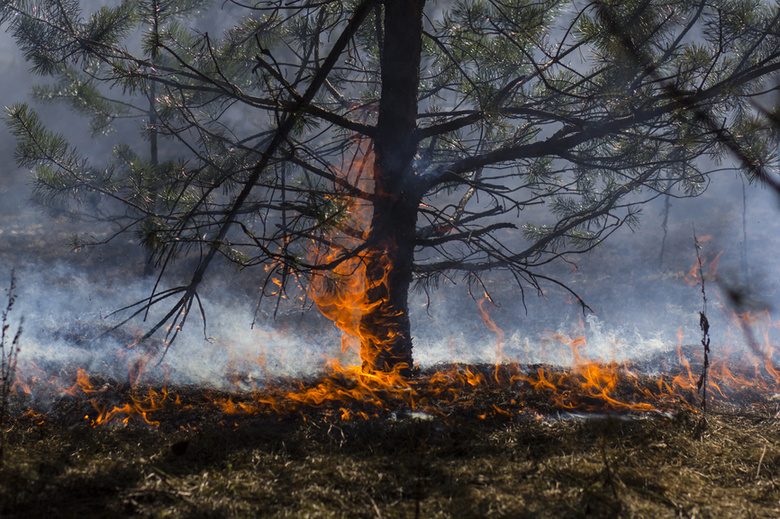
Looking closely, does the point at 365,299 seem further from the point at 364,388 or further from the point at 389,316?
the point at 364,388

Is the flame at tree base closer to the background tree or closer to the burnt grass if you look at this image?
the burnt grass

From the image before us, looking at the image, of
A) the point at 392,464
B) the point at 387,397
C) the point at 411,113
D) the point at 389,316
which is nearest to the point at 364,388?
the point at 387,397

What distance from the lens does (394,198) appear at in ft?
10.9

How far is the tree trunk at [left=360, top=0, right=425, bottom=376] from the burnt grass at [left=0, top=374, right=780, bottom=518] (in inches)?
32.4

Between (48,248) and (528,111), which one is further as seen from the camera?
(48,248)

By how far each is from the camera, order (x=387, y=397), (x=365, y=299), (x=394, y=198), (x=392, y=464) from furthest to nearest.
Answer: (x=365, y=299) < (x=394, y=198) < (x=387, y=397) < (x=392, y=464)

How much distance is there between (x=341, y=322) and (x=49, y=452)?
1.73m

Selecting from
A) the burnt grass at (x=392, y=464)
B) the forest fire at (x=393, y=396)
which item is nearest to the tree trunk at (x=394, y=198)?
the forest fire at (x=393, y=396)

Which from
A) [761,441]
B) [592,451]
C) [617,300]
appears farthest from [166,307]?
[617,300]

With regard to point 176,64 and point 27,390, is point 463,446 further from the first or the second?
point 176,64

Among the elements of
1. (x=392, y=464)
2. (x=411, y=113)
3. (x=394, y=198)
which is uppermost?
(x=411, y=113)

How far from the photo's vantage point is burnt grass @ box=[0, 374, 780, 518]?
1705 millimetres

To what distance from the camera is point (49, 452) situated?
7.19 feet

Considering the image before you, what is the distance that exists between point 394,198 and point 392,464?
1779mm
